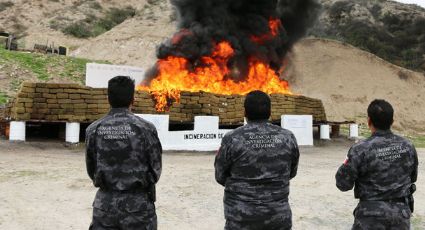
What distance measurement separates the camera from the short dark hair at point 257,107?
3.37 metres

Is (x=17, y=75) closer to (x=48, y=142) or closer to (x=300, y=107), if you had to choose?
Result: (x=48, y=142)

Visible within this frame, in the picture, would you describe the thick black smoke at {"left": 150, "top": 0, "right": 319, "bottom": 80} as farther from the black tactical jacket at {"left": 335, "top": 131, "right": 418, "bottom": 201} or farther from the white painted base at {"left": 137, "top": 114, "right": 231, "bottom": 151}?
the black tactical jacket at {"left": 335, "top": 131, "right": 418, "bottom": 201}

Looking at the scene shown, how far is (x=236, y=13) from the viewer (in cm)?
2238

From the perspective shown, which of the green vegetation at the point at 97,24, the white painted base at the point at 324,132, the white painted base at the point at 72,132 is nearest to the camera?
the white painted base at the point at 72,132

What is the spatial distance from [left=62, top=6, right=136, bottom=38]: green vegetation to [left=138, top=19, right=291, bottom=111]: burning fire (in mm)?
29929

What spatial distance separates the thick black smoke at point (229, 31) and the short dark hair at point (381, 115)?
56.2ft

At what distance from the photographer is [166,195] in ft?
25.2

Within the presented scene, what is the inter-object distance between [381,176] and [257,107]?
1146 millimetres

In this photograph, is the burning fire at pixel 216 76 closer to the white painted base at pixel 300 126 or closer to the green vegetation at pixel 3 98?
the white painted base at pixel 300 126

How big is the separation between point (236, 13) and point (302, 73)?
52.1ft

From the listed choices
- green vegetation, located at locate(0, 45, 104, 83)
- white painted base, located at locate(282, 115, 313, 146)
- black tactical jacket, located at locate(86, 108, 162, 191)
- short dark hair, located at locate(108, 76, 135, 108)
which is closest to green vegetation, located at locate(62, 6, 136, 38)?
green vegetation, located at locate(0, 45, 104, 83)

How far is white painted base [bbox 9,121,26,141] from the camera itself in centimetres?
1301

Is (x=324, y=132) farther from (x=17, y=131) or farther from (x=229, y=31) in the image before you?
(x=17, y=131)

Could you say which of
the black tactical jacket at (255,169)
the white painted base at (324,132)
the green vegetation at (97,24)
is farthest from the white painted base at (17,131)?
the green vegetation at (97,24)
